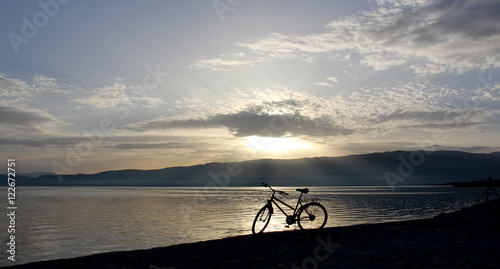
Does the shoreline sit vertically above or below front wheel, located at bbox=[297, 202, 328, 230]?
below

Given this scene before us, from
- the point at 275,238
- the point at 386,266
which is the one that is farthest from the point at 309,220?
the point at 386,266

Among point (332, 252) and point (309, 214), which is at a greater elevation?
point (309, 214)

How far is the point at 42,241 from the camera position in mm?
23469

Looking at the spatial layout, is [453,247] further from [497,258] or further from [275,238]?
[275,238]

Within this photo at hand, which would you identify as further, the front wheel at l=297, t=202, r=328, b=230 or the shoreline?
the front wheel at l=297, t=202, r=328, b=230

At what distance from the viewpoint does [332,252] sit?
1032 centimetres

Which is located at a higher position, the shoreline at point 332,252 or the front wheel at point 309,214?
the front wheel at point 309,214

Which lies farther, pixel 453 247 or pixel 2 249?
pixel 2 249

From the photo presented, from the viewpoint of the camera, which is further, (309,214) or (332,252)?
(309,214)

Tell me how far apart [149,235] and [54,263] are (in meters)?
16.5

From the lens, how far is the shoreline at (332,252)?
8742mm

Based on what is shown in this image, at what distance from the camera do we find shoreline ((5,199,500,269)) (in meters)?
8.74

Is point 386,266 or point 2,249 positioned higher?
point 386,266

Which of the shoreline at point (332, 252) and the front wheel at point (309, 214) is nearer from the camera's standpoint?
the shoreline at point (332, 252)
